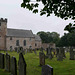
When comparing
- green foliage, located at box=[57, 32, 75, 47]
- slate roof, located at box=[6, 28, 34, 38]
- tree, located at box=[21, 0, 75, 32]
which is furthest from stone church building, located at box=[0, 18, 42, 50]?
tree, located at box=[21, 0, 75, 32]

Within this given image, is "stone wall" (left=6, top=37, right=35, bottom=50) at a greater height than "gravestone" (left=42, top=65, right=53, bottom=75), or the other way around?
"stone wall" (left=6, top=37, right=35, bottom=50)

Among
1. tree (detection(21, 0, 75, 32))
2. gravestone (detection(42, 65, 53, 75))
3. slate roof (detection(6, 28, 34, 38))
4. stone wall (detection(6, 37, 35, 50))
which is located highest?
slate roof (detection(6, 28, 34, 38))

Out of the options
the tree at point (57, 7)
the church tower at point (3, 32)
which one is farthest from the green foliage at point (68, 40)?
the tree at point (57, 7)

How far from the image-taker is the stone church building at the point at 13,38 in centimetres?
4444

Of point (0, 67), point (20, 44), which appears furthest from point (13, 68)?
point (20, 44)

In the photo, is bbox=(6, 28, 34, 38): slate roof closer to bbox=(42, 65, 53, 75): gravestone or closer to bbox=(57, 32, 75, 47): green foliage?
bbox=(57, 32, 75, 47): green foliage

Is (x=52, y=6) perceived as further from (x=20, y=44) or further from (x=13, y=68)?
(x=20, y=44)

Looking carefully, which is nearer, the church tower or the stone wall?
the church tower

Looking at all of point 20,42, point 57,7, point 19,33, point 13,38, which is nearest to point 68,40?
point 20,42

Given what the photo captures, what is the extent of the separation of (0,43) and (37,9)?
3909 cm

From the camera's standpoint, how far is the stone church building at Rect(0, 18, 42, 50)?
44438 millimetres

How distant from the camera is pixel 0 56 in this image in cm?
1149

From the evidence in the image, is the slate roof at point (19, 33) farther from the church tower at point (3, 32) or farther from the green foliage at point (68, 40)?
the green foliage at point (68, 40)

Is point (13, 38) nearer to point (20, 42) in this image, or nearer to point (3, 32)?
point (20, 42)
